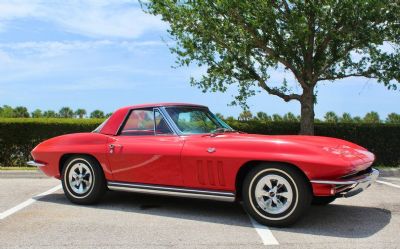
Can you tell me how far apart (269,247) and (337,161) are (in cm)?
133

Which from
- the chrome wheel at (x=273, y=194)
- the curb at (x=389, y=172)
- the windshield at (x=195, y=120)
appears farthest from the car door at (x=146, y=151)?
the curb at (x=389, y=172)

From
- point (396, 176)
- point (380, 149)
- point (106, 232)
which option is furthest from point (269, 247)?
point (380, 149)

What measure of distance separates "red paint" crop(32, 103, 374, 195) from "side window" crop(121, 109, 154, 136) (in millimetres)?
108

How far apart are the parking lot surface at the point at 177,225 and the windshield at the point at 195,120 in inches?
45.9

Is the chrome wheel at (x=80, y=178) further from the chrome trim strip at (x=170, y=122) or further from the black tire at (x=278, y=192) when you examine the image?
the black tire at (x=278, y=192)

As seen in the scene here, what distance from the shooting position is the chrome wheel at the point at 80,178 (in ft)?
25.2

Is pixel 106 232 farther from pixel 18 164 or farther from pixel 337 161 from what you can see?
pixel 18 164

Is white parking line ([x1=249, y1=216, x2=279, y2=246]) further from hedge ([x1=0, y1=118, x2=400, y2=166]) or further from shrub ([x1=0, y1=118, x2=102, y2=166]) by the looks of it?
shrub ([x1=0, y1=118, x2=102, y2=166])

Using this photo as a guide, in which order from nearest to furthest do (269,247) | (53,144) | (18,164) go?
(269,247), (53,144), (18,164)

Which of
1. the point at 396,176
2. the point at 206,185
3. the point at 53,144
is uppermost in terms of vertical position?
the point at 53,144

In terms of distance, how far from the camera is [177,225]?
639 cm

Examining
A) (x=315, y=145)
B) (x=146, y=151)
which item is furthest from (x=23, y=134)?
(x=315, y=145)

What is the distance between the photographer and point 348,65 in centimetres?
1571

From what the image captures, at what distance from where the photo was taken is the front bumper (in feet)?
19.2
